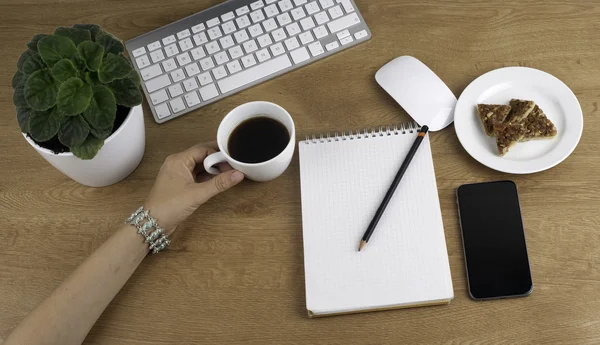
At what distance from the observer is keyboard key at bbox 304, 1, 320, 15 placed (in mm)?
959

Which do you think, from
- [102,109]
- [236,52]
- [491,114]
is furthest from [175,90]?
[491,114]

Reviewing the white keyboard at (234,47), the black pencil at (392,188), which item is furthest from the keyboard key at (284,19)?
the black pencil at (392,188)

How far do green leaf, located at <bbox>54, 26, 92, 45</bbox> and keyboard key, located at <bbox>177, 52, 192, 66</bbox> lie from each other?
0.22 m

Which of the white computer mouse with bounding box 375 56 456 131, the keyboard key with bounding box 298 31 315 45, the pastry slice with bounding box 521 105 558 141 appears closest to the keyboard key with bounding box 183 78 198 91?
the keyboard key with bounding box 298 31 315 45

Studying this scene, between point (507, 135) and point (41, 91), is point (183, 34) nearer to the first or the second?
point (41, 91)

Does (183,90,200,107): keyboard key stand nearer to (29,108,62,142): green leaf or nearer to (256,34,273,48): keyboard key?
(256,34,273,48): keyboard key

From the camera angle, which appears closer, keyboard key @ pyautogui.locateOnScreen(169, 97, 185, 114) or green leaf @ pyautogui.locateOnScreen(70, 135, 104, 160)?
green leaf @ pyautogui.locateOnScreen(70, 135, 104, 160)

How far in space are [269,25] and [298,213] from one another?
35 centimetres

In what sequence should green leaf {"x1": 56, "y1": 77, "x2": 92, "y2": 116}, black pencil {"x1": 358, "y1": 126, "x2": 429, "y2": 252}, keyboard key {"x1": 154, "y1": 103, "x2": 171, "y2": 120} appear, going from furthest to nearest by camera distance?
keyboard key {"x1": 154, "y1": 103, "x2": 171, "y2": 120} → black pencil {"x1": 358, "y1": 126, "x2": 429, "y2": 252} → green leaf {"x1": 56, "y1": 77, "x2": 92, "y2": 116}

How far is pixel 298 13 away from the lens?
3.15 feet

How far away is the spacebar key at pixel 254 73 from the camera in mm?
932

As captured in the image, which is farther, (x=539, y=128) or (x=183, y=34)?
(x=183, y=34)

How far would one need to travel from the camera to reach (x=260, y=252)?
0.82 m

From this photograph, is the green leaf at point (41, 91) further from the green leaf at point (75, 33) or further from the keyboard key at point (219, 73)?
the keyboard key at point (219, 73)
